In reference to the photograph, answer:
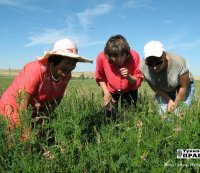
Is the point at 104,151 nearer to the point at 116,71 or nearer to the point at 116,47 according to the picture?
the point at 116,47

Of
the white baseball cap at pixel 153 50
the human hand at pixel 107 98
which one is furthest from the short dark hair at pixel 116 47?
the human hand at pixel 107 98

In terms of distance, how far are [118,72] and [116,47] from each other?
0.69 meters

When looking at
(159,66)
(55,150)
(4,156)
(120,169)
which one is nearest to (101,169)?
(120,169)

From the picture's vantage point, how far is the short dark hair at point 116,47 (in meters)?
5.14

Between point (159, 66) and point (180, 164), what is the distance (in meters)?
2.23

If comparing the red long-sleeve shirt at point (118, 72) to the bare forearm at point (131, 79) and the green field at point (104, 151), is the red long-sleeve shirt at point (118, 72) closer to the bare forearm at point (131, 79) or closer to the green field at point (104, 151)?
the bare forearm at point (131, 79)

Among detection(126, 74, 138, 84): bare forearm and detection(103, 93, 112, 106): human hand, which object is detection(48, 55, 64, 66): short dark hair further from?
detection(103, 93, 112, 106): human hand

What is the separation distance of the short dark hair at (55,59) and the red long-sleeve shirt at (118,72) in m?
1.67

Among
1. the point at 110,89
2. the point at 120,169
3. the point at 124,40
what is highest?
the point at 124,40

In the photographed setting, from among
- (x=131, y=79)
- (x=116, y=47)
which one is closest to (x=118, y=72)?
(x=131, y=79)

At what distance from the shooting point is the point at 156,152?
10.6 ft

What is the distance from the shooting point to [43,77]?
162 inches

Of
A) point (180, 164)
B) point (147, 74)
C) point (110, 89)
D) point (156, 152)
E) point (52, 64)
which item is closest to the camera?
point (180, 164)

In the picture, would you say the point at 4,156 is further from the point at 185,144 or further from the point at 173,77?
the point at 173,77
